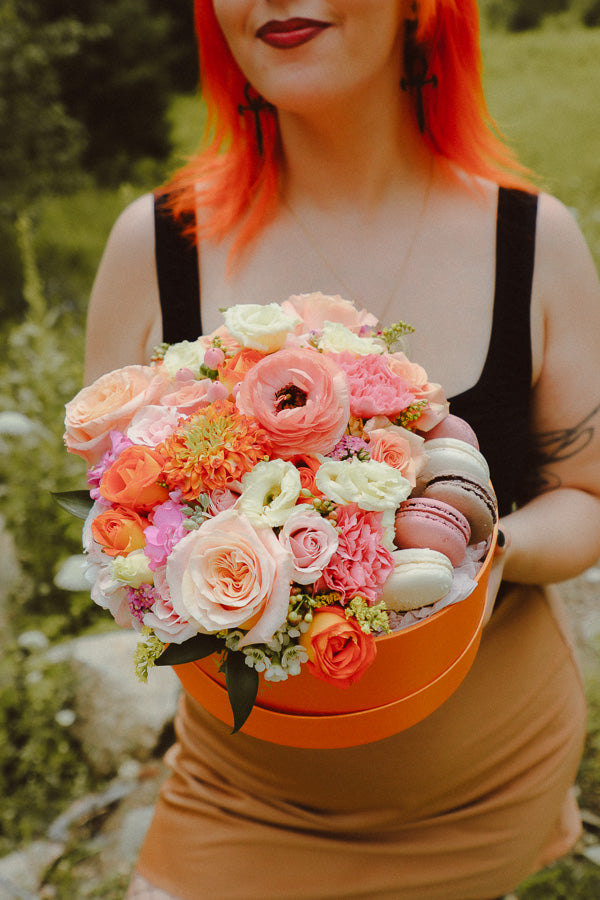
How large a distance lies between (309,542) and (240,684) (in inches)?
7.4

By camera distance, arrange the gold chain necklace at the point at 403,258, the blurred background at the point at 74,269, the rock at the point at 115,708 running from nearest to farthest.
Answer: the gold chain necklace at the point at 403,258
the blurred background at the point at 74,269
the rock at the point at 115,708

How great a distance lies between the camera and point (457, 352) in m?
1.48

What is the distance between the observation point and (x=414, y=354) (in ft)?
4.89

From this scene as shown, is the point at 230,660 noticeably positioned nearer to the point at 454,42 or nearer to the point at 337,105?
the point at 337,105

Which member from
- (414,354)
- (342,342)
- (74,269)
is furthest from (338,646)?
(74,269)

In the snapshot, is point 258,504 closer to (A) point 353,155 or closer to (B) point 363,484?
(B) point 363,484

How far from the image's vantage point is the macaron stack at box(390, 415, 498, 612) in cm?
92

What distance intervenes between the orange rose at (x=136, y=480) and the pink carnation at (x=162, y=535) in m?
0.03

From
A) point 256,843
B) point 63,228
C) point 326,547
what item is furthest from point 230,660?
point 63,228

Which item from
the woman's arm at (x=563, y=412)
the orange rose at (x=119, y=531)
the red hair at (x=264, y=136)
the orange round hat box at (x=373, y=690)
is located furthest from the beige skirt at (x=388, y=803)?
the red hair at (x=264, y=136)

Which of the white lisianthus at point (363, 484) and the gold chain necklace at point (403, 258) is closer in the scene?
the white lisianthus at point (363, 484)

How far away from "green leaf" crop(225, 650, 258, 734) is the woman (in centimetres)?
59

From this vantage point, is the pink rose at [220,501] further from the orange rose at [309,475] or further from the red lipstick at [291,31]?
the red lipstick at [291,31]

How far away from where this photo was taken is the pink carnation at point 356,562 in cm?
88
